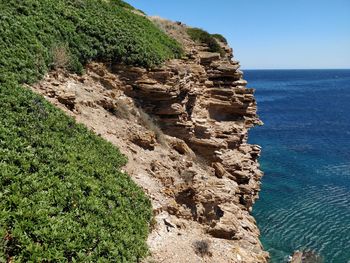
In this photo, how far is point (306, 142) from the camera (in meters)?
58.7

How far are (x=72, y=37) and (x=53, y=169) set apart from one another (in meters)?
12.3

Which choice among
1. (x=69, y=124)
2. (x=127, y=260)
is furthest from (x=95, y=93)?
(x=127, y=260)

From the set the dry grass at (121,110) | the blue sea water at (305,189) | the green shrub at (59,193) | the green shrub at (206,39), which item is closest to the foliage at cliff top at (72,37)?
the green shrub at (59,193)

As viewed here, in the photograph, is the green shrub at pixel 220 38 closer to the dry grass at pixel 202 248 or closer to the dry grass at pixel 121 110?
the dry grass at pixel 121 110

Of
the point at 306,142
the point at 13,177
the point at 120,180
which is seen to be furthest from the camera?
the point at 306,142

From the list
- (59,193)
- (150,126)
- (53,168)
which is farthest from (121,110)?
(59,193)

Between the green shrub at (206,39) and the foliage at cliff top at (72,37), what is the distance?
5956 mm

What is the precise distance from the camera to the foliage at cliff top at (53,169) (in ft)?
31.7

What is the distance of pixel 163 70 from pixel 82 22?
6043 mm

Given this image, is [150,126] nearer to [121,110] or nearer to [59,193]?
[121,110]

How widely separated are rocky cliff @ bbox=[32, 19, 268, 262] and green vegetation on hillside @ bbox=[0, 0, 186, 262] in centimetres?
118

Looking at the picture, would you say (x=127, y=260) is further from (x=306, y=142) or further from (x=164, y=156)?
(x=306, y=142)

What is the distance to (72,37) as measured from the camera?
22344 millimetres

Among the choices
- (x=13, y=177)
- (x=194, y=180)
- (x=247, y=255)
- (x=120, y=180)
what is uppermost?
(x=13, y=177)
